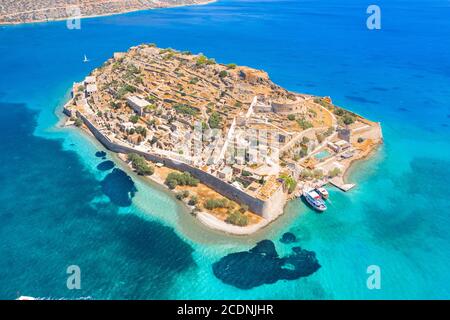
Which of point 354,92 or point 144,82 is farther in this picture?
point 354,92

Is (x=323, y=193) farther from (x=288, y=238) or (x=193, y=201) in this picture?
(x=193, y=201)

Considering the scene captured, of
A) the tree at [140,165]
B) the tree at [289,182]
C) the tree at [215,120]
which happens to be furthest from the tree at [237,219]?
the tree at [215,120]

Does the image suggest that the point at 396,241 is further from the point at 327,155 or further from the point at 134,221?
the point at 134,221

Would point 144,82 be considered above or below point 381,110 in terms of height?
above

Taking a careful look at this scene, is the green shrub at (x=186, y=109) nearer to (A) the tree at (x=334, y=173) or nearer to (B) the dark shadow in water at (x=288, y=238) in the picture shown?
(A) the tree at (x=334, y=173)

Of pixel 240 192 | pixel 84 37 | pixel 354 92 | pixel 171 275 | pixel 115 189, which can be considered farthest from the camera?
pixel 84 37
